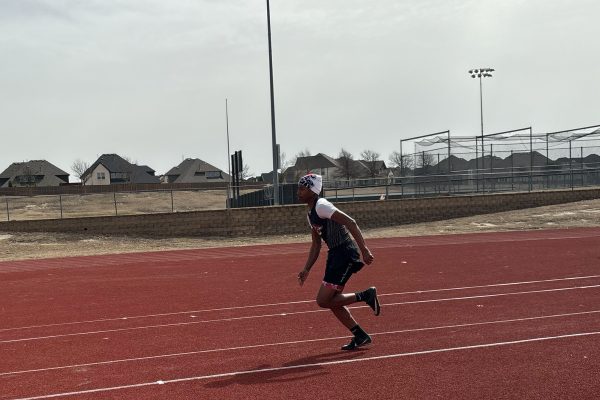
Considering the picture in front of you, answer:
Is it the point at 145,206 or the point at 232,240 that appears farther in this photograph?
the point at 145,206

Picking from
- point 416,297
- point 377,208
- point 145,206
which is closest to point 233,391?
point 416,297

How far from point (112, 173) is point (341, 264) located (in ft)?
326

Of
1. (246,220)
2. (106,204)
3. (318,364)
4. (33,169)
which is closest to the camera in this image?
(318,364)

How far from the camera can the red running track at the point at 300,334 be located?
17.5ft

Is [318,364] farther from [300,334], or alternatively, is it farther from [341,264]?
[300,334]

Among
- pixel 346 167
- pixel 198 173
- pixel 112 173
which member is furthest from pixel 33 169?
pixel 346 167

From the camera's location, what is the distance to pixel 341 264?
6.02 meters

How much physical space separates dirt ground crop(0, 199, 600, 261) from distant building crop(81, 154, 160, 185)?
259 feet

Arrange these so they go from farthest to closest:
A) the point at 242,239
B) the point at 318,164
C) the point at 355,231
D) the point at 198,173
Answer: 1. the point at 318,164
2. the point at 198,173
3. the point at 242,239
4. the point at 355,231

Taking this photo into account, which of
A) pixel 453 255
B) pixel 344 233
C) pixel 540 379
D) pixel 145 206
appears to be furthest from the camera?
pixel 145 206

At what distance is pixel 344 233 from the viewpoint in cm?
606

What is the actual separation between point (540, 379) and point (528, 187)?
2483 cm

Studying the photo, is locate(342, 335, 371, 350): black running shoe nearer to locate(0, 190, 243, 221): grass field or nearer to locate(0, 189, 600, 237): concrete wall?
locate(0, 189, 600, 237): concrete wall

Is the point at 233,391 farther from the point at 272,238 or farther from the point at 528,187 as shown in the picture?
the point at 528,187
